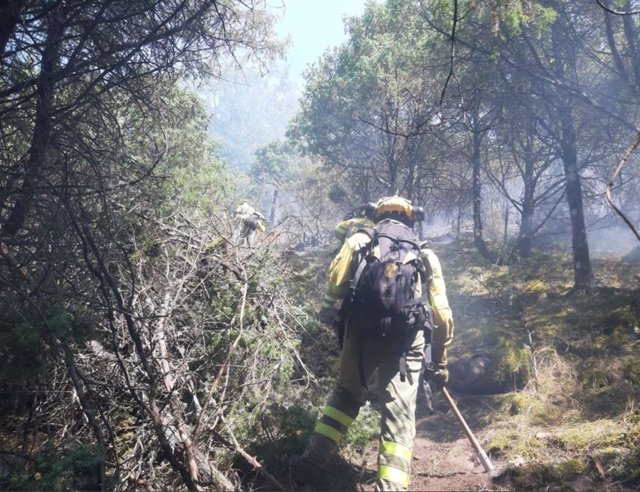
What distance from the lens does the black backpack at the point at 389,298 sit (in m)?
3.36

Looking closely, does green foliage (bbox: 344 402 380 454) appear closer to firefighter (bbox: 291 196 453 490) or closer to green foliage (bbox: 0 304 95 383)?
firefighter (bbox: 291 196 453 490)

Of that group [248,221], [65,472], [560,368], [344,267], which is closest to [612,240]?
[560,368]

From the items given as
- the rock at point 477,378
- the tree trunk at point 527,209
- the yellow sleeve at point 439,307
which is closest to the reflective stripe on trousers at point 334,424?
the yellow sleeve at point 439,307

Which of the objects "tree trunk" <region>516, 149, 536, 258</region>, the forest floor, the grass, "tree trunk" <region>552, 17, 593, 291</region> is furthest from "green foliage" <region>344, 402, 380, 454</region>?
"tree trunk" <region>516, 149, 536, 258</region>

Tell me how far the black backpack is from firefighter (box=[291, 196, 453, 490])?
8 centimetres

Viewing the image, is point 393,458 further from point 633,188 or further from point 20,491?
point 633,188

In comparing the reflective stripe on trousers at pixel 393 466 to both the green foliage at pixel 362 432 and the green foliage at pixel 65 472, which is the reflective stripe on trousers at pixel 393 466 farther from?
the green foliage at pixel 65 472

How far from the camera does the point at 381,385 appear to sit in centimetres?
351

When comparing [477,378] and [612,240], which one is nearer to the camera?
[477,378]

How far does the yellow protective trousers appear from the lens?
10.4ft

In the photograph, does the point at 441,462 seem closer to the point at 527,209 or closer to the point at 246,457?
the point at 246,457

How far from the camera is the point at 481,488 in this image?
3.43 m

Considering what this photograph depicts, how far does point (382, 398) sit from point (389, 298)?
0.82m

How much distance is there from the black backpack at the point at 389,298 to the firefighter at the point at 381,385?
0.27 ft
